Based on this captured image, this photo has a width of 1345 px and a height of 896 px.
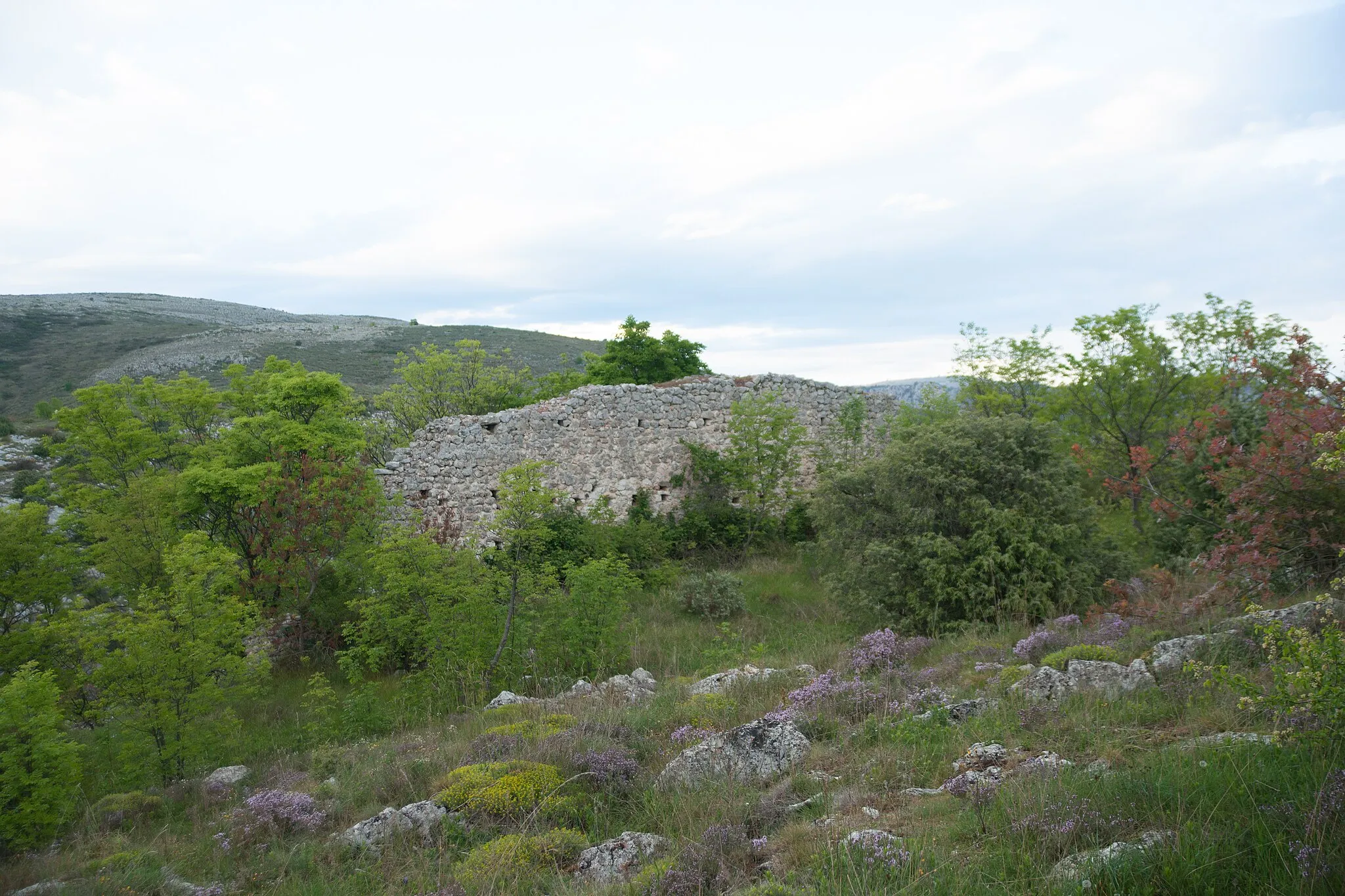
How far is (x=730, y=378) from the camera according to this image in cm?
1653

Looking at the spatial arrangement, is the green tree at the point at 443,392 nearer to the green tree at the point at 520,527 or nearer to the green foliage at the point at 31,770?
the green tree at the point at 520,527

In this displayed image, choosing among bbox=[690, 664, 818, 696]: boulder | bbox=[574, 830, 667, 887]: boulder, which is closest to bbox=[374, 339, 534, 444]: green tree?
bbox=[690, 664, 818, 696]: boulder

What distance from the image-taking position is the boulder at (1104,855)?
2.81 meters

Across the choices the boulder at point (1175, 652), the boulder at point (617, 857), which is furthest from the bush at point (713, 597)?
the boulder at point (617, 857)

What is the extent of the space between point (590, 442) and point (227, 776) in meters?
8.98

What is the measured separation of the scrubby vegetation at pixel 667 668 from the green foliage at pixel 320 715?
10 cm

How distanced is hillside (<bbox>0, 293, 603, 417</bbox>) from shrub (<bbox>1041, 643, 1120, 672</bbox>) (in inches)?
1075

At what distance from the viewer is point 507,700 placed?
25.1 ft

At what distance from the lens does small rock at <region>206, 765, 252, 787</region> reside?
665 cm

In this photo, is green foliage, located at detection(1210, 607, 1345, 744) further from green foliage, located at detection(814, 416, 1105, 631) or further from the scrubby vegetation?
green foliage, located at detection(814, 416, 1105, 631)

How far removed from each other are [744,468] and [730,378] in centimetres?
223

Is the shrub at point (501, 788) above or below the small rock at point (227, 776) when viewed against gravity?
above

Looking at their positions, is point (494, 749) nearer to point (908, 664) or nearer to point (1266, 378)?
point (908, 664)

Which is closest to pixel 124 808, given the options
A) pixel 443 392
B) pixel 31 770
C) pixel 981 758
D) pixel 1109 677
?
pixel 31 770
